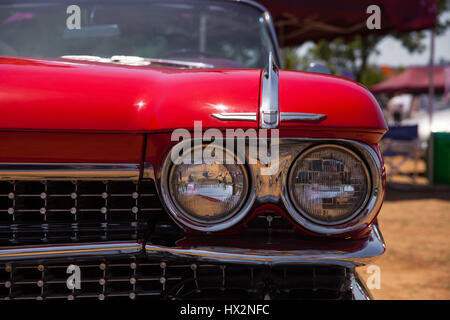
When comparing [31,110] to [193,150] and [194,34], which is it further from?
[194,34]

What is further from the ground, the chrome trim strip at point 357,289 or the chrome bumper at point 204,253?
the chrome bumper at point 204,253

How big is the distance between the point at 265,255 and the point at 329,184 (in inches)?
10.3

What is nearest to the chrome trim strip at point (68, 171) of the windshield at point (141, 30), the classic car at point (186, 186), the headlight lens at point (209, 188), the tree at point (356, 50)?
the classic car at point (186, 186)

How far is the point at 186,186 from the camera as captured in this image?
4.09 ft

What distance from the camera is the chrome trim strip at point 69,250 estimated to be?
1.21 metres

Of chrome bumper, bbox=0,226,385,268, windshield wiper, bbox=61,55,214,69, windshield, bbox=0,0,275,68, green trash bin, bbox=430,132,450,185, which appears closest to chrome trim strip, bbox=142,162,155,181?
chrome bumper, bbox=0,226,385,268

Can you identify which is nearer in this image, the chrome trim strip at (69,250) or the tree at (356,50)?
the chrome trim strip at (69,250)

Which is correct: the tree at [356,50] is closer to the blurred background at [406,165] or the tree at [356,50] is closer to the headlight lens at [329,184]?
the blurred background at [406,165]

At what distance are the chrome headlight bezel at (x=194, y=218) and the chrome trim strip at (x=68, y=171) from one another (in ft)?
0.28

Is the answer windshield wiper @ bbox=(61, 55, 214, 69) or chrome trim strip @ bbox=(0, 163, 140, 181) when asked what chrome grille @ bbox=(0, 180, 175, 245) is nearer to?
chrome trim strip @ bbox=(0, 163, 140, 181)

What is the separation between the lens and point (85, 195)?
128 centimetres

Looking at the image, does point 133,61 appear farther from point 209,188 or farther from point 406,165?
point 406,165

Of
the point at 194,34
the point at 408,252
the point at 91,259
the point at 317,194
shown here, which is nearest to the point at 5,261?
the point at 91,259

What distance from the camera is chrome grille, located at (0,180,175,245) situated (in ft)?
4.16
